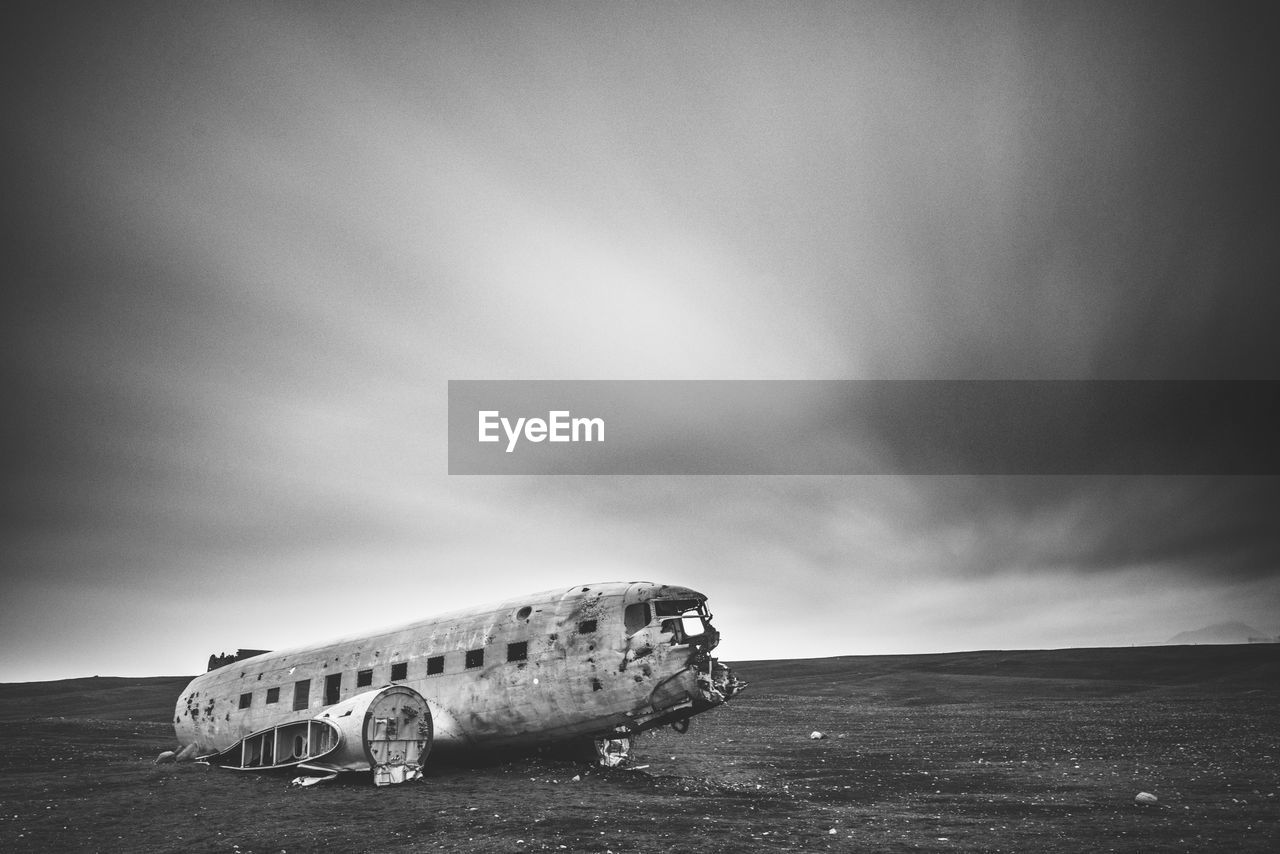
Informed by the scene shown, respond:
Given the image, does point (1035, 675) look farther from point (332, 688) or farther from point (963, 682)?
point (332, 688)

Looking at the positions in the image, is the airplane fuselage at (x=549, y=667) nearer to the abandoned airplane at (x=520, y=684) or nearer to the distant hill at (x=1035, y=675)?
the abandoned airplane at (x=520, y=684)

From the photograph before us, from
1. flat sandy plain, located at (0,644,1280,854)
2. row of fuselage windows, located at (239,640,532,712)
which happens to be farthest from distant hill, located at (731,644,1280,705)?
row of fuselage windows, located at (239,640,532,712)

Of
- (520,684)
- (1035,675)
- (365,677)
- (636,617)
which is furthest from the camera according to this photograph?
(1035,675)

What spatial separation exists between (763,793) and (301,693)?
685 inches

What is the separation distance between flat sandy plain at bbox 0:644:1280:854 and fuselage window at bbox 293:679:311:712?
2870mm

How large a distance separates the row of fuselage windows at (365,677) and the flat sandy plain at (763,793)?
114 inches

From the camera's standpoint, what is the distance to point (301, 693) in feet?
87.8

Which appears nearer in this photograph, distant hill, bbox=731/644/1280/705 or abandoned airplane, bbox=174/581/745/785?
abandoned airplane, bbox=174/581/745/785

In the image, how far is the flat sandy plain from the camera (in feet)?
44.2

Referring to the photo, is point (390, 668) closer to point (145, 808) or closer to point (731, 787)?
point (145, 808)

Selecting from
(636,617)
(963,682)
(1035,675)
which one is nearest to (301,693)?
(636,617)

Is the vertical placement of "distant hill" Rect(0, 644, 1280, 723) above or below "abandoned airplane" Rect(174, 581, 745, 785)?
below

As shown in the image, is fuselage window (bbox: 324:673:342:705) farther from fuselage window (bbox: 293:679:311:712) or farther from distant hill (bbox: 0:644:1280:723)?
distant hill (bbox: 0:644:1280:723)

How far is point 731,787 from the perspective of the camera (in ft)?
62.7
